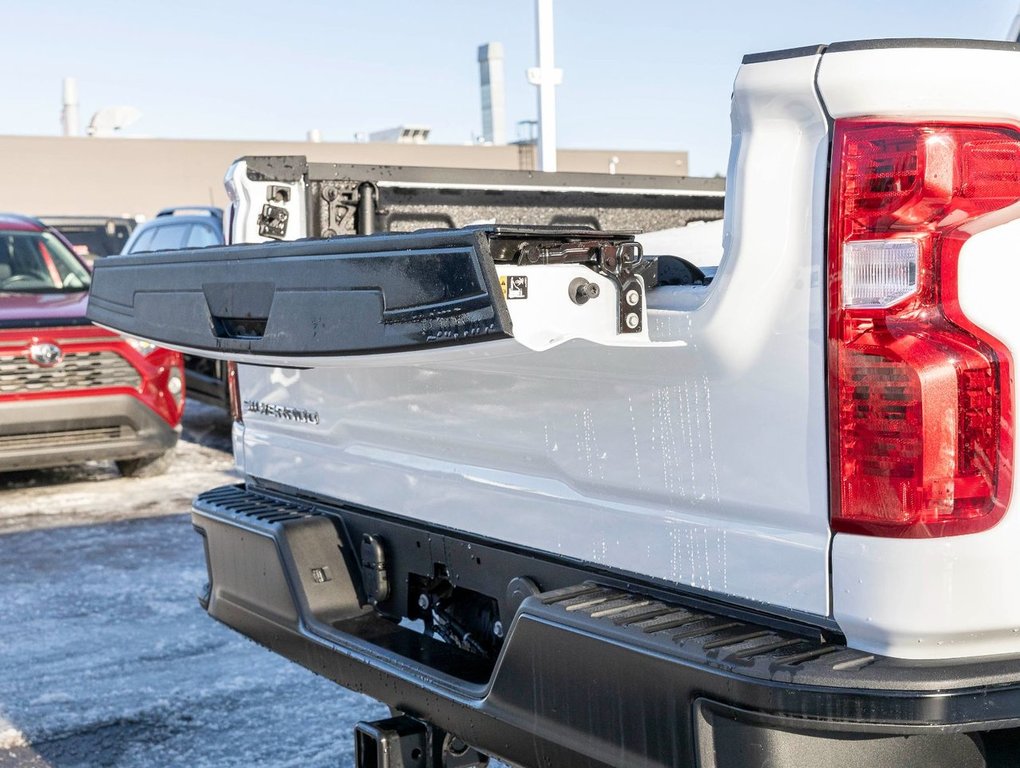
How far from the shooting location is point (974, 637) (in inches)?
77.5

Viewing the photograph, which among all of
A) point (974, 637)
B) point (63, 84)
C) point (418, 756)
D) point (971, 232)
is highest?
point (63, 84)

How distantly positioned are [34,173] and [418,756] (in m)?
40.5

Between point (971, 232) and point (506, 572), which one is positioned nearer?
point (971, 232)

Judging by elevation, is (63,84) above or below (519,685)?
above

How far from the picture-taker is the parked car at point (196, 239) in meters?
10.1

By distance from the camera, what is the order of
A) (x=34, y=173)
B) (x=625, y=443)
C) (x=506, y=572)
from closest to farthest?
(x=625, y=443)
(x=506, y=572)
(x=34, y=173)

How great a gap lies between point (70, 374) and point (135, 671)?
396 cm

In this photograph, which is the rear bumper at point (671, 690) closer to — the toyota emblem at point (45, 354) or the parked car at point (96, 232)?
the toyota emblem at point (45, 354)

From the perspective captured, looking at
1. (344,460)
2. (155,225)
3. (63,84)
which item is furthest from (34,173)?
(344,460)

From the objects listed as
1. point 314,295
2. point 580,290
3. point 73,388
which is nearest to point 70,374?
point 73,388

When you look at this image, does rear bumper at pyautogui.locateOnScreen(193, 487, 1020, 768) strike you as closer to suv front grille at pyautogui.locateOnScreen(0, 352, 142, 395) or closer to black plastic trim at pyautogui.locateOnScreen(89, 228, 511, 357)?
black plastic trim at pyautogui.locateOnScreen(89, 228, 511, 357)

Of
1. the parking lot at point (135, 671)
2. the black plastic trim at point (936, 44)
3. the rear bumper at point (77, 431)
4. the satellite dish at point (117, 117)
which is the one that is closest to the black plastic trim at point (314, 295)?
the black plastic trim at point (936, 44)

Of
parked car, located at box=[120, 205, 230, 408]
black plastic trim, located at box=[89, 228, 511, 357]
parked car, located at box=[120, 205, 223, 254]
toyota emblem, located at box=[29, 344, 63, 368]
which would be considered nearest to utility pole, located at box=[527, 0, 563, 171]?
parked car, located at box=[120, 205, 223, 254]

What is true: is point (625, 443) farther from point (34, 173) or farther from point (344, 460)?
point (34, 173)
